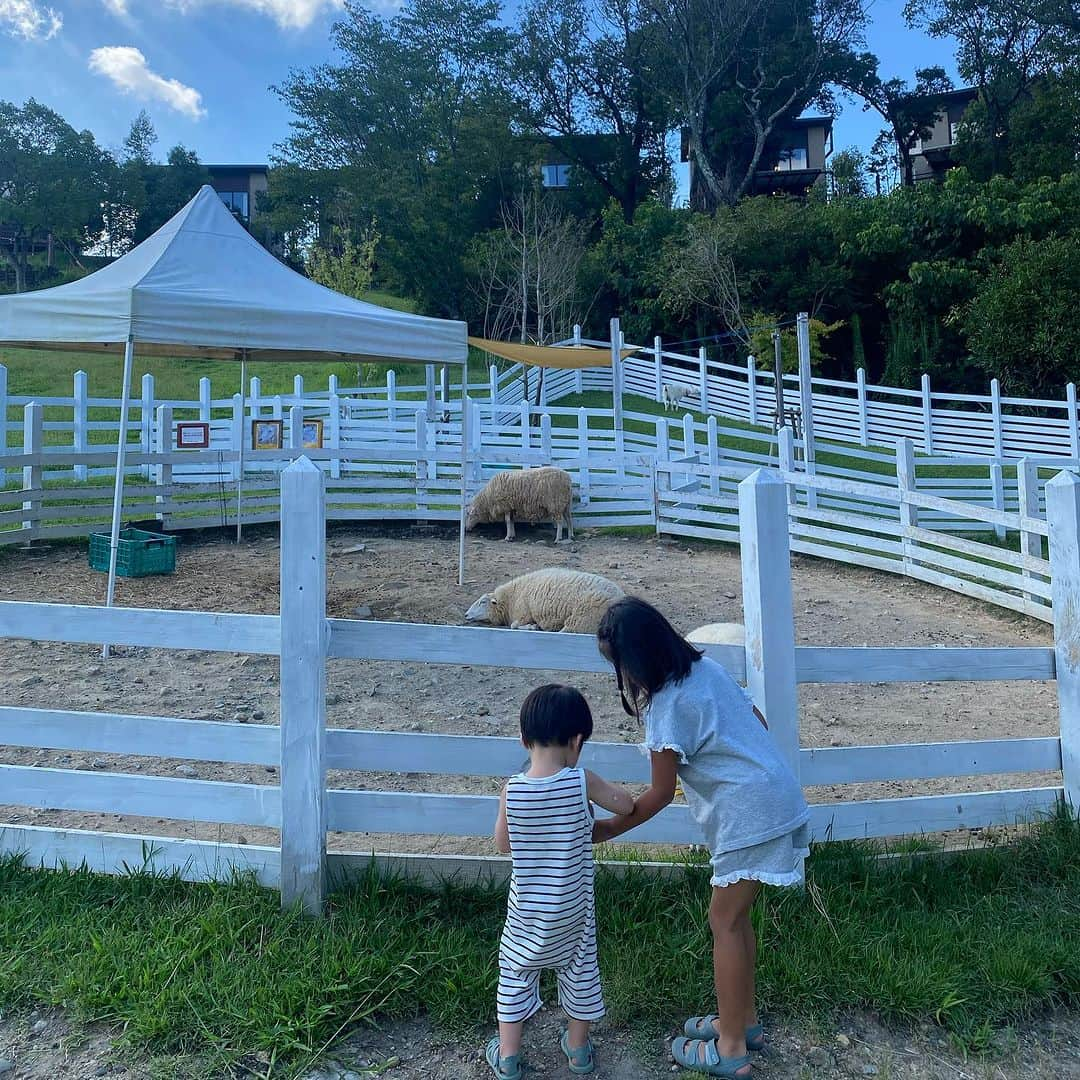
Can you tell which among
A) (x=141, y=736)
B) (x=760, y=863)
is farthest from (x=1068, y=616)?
(x=141, y=736)

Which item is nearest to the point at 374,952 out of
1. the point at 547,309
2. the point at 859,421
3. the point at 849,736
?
the point at 849,736

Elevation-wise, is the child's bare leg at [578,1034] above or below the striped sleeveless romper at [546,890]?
below

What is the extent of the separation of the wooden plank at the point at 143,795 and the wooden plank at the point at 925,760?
1785 millimetres

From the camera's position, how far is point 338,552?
38.3ft

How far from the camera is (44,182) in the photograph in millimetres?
40062

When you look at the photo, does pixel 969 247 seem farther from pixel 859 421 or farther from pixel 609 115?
pixel 609 115

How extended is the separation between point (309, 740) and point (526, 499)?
→ 9.74m

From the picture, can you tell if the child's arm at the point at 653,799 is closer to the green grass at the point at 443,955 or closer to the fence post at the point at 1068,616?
the green grass at the point at 443,955

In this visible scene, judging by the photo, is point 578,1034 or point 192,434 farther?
point 192,434

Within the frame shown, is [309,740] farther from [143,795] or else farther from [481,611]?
[481,611]

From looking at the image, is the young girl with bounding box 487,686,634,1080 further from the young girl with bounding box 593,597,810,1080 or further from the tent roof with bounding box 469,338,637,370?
the tent roof with bounding box 469,338,637,370

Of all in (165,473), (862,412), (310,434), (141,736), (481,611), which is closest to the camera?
(141,736)

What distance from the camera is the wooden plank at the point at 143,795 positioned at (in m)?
3.17

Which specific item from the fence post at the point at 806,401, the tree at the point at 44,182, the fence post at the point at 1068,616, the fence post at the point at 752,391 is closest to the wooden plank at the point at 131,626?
the fence post at the point at 1068,616
